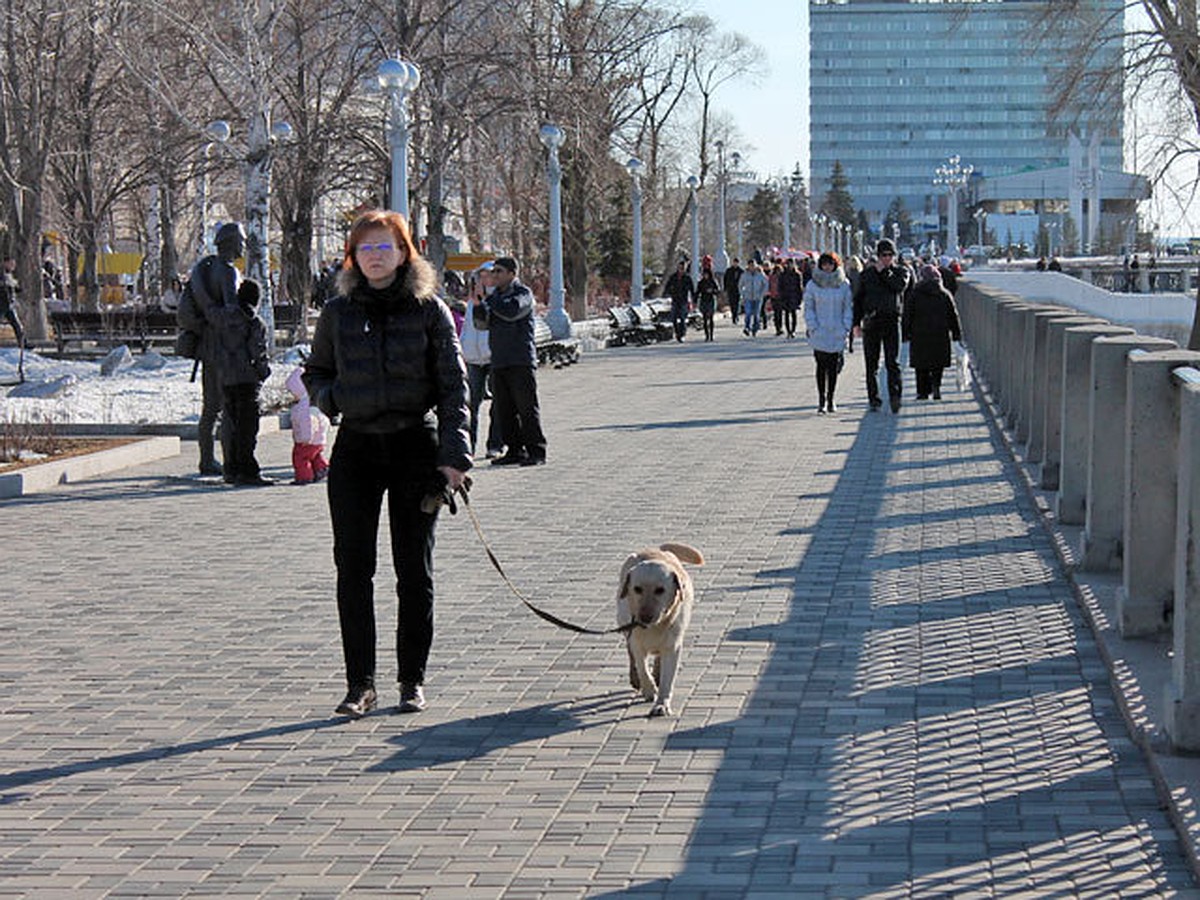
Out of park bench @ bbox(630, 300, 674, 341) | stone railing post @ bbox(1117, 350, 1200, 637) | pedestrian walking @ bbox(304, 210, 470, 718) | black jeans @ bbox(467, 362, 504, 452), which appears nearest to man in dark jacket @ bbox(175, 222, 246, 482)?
black jeans @ bbox(467, 362, 504, 452)

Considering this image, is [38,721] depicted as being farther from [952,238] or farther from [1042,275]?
[952,238]

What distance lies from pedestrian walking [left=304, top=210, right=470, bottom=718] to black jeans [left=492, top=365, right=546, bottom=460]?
350 inches

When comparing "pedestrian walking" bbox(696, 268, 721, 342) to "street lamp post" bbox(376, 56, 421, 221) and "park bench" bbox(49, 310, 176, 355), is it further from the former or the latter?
"street lamp post" bbox(376, 56, 421, 221)

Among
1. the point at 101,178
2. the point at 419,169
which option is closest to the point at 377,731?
the point at 419,169

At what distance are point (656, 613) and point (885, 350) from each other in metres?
14.6

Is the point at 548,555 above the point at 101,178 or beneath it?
beneath

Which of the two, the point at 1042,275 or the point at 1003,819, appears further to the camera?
the point at 1042,275

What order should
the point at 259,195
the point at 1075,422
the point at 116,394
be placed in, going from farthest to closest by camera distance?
the point at 259,195 < the point at 116,394 < the point at 1075,422

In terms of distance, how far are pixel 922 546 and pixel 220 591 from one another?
392cm

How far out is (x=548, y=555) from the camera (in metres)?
11.4

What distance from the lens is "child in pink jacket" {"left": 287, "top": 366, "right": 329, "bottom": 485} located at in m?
14.9

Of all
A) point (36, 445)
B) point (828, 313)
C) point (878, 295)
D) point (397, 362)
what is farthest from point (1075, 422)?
point (878, 295)

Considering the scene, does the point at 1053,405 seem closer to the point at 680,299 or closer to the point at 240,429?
the point at 240,429

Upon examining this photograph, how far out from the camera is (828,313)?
2102 centimetres
